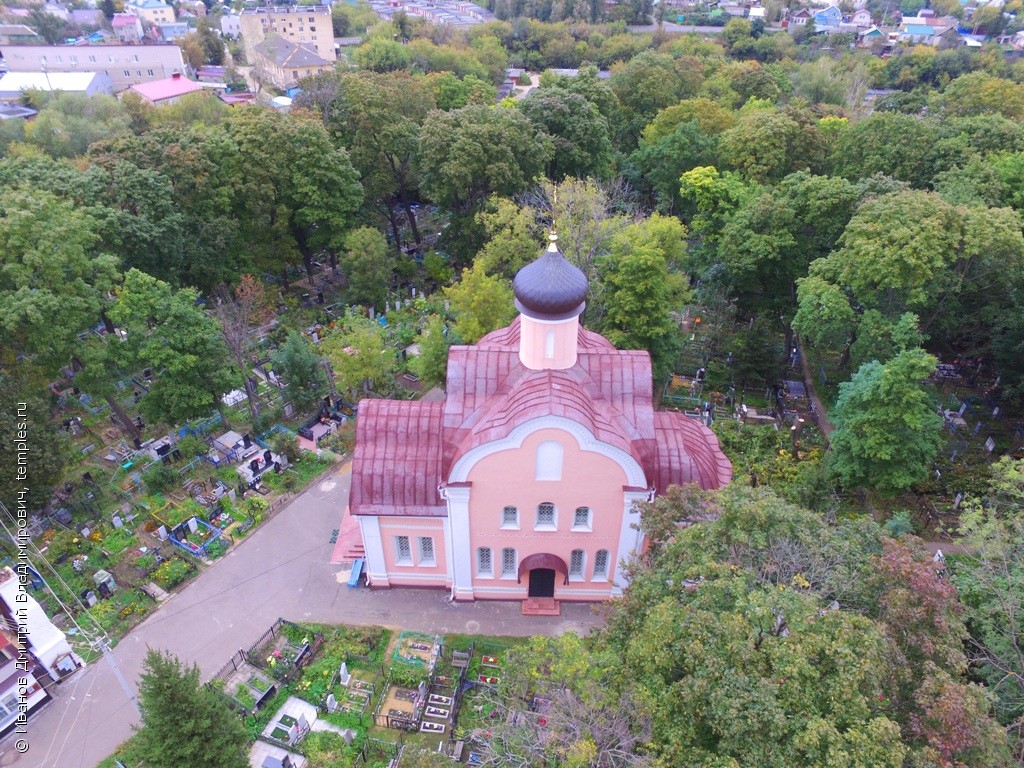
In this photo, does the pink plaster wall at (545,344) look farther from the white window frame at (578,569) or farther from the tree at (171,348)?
the tree at (171,348)

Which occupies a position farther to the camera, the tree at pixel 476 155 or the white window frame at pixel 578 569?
the tree at pixel 476 155

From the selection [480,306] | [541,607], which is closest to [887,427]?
[541,607]

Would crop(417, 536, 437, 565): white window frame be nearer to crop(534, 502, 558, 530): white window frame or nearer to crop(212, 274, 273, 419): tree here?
crop(534, 502, 558, 530): white window frame

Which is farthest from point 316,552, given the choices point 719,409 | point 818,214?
point 818,214

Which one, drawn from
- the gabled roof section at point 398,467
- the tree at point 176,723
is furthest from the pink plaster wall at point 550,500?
the tree at point 176,723

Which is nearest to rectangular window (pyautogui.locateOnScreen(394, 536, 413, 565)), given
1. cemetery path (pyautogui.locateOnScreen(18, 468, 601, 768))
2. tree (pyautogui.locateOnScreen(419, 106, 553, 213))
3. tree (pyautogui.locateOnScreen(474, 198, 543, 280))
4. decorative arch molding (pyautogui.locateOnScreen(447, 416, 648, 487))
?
cemetery path (pyautogui.locateOnScreen(18, 468, 601, 768))

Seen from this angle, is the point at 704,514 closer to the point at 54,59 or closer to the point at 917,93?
the point at 917,93
